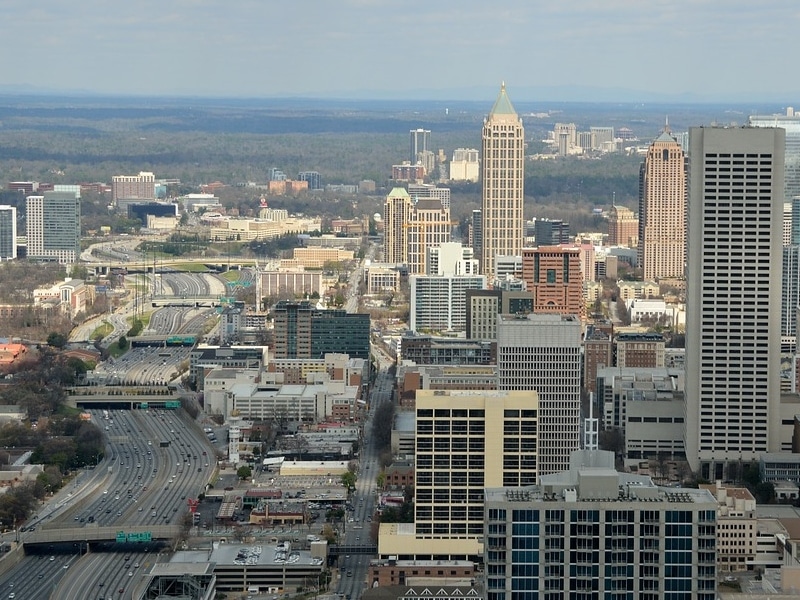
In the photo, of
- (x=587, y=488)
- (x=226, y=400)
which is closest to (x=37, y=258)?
(x=226, y=400)

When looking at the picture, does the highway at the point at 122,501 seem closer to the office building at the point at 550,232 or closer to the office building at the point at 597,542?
the office building at the point at 597,542

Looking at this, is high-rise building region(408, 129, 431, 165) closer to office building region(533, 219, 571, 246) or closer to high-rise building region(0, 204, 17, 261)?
high-rise building region(0, 204, 17, 261)

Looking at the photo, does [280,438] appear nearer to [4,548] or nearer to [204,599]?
[4,548]

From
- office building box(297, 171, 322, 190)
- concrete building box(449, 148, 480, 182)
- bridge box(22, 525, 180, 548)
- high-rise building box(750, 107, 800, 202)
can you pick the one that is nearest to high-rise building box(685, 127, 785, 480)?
A: bridge box(22, 525, 180, 548)

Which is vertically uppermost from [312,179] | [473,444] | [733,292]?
[312,179]

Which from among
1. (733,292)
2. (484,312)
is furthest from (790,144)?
(733,292)

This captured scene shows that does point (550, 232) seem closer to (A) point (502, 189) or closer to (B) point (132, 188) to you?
(A) point (502, 189)
